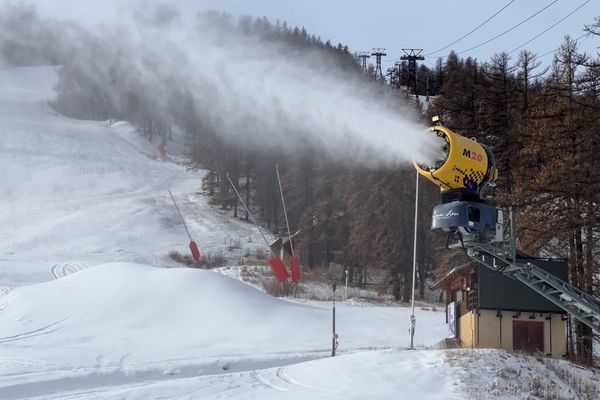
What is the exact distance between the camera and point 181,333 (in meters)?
26.7

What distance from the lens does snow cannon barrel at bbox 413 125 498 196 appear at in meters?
11.7

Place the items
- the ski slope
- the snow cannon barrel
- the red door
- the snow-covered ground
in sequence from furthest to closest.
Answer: the ski slope < the red door < the snow-covered ground < the snow cannon barrel

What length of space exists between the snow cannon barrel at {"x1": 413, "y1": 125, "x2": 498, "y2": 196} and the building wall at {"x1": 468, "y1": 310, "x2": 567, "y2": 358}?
11315mm

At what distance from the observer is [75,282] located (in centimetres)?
3262

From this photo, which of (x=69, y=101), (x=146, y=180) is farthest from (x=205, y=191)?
(x=69, y=101)

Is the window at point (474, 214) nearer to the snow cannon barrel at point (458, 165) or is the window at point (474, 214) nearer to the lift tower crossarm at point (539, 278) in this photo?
the snow cannon barrel at point (458, 165)

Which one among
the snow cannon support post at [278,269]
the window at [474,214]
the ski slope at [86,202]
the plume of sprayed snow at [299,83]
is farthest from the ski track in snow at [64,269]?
the window at [474,214]

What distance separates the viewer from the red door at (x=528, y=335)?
73.2ft

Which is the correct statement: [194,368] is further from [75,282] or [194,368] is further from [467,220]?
[75,282]

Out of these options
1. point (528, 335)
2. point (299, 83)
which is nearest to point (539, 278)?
point (528, 335)

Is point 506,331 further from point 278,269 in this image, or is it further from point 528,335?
point 278,269

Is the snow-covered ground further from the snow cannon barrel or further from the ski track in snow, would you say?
the snow cannon barrel

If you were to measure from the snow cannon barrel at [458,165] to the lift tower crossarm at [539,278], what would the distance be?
1199 millimetres

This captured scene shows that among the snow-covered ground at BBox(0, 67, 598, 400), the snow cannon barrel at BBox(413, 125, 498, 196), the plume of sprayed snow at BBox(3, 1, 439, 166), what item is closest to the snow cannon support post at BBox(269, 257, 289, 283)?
the snow-covered ground at BBox(0, 67, 598, 400)
